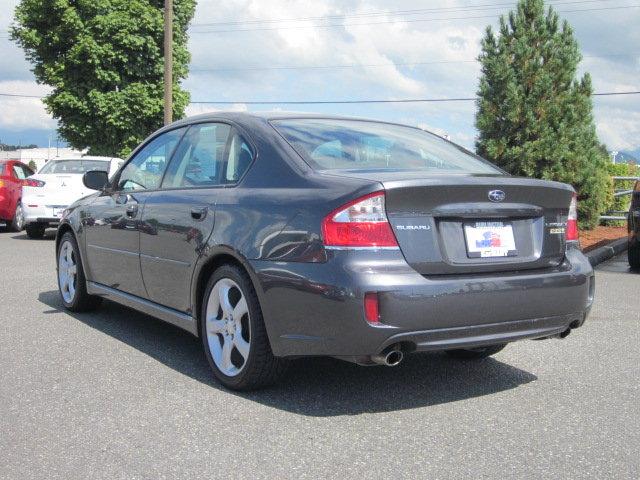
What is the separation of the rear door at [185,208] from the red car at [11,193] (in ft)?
38.2

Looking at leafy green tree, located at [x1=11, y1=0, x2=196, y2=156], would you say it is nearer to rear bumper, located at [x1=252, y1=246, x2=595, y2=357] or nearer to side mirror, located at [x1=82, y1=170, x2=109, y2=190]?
side mirror, located at [x1=82, y1=170, x2=109, y2=190]

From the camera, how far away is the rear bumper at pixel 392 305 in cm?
354

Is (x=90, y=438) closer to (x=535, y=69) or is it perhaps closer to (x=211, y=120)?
(x=211, y=120)

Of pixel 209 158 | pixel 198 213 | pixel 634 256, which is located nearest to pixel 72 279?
pixel 209 158

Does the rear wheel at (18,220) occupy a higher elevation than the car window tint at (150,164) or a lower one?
lower

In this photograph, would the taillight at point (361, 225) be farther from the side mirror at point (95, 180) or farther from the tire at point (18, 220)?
the tire at point (18, 220)

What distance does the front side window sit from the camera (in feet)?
14.7

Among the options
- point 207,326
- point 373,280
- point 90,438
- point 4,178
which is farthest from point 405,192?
point 4,178

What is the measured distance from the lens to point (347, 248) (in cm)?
359

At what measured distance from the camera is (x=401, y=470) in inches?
123

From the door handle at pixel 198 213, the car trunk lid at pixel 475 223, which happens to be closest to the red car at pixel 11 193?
the door handle at pixel 198 213

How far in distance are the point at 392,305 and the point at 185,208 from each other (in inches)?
65.1

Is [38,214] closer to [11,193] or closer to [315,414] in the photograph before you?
[11,193]

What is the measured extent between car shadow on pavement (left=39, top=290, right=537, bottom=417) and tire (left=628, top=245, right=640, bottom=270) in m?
6.00
